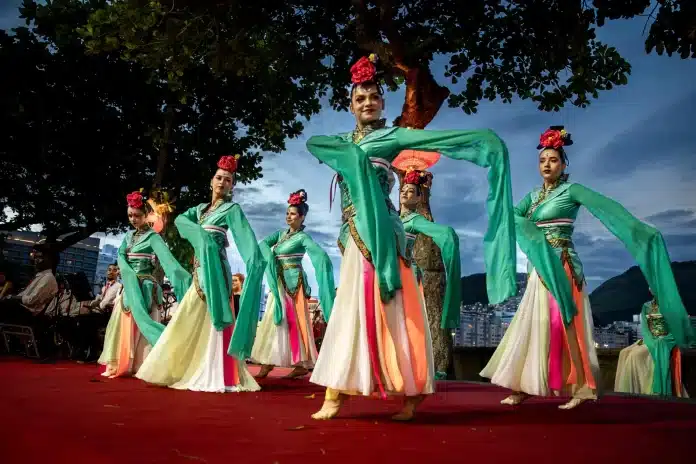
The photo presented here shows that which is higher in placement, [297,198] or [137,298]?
[297,198]

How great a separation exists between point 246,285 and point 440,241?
62.9 inches

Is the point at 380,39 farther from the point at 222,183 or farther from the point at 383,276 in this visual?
the point at 383,276

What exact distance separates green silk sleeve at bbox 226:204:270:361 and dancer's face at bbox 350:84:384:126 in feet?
6.57

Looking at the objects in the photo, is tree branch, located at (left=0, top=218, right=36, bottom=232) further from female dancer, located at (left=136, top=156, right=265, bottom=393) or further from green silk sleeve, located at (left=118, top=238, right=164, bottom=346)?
female dancer, located at (left=136, top=156, right=265, bottom=393)

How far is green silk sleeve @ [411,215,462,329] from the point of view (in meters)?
4.37

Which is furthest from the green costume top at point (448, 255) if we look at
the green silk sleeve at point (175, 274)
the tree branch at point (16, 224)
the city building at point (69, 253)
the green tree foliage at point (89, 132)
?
the city building at point (69, 253)

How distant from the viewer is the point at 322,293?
7.02 metres

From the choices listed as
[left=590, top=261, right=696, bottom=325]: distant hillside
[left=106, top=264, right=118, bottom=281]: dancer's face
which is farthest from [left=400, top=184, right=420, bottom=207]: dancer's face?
[left=106, top=264, right=118, bottom=281]: dancer's face

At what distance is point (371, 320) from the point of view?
3.26 meters

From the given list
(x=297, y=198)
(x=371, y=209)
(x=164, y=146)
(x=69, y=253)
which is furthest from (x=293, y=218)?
(x=69, y=253)

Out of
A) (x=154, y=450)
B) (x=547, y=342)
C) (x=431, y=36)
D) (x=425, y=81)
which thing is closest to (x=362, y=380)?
(x=154, y=450)

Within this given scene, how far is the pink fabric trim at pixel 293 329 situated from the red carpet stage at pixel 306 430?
192 cm

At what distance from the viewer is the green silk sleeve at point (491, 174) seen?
128 inches

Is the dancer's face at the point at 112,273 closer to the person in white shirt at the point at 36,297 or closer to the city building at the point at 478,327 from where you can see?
the person in white shirt at the point at 36,297
